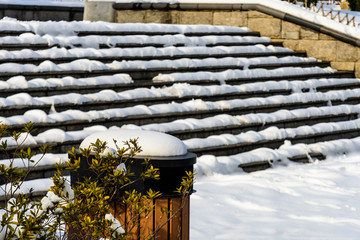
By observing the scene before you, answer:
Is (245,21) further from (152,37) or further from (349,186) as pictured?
(349,186)

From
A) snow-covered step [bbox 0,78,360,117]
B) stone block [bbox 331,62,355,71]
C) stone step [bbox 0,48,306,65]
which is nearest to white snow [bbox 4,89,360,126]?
snow-covered step [bbox 0,78,360,117]

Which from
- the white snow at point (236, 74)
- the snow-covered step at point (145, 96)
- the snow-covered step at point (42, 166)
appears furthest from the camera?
the white snow at point (236, 74)

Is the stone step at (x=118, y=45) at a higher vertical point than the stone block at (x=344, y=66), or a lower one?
higher

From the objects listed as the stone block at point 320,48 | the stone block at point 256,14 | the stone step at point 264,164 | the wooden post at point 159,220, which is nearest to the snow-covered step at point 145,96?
the stone block at point 320,48

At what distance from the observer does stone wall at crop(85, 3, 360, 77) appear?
1205 centimetres

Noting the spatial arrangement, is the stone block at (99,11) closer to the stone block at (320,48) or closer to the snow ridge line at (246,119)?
the stone block at (320,48)

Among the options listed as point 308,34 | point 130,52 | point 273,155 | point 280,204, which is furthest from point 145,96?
point 308,34

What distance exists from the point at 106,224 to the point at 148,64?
596cm

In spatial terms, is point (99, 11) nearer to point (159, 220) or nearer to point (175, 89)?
point (175, 89)

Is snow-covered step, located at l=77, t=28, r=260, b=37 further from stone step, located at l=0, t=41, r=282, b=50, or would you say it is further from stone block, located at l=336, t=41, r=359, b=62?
stone block, located at l=336, t=41, r=359, b=62

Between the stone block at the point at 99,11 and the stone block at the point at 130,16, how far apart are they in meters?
0.14

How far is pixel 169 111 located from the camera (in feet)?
28.3

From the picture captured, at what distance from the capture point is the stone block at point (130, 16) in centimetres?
1245

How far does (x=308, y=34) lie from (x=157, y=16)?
2963mm
